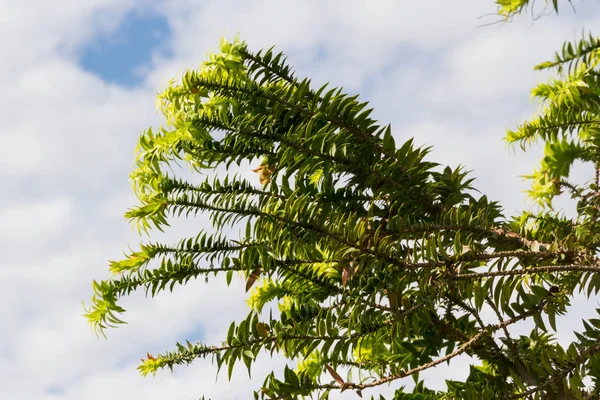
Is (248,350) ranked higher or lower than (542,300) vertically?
higher

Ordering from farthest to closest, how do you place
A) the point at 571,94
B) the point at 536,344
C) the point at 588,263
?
the point at 571,94 < the point at 536,344 < the point at 588,263

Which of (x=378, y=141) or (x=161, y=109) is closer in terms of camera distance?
(x=378, y=141)

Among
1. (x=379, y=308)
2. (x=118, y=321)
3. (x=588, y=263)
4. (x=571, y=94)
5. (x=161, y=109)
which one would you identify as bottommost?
(x=588, y=263)

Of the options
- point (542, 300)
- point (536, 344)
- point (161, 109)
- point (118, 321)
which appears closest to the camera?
point (542, 300)

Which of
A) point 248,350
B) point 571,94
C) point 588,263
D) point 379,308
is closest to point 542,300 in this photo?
point 588,263

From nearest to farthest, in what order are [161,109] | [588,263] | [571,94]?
Answer: [588,263], [161,109], [571,94]

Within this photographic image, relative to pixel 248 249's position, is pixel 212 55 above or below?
above

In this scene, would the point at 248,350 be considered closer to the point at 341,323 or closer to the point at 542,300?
the point at 341,323

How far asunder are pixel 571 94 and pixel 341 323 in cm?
130

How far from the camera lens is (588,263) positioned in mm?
1458

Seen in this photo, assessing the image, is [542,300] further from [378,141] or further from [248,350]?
[248,350]

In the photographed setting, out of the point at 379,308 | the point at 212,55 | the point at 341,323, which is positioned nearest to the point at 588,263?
the point at 379,308

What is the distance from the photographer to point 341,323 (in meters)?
1.62

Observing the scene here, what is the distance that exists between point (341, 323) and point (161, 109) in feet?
3.10
